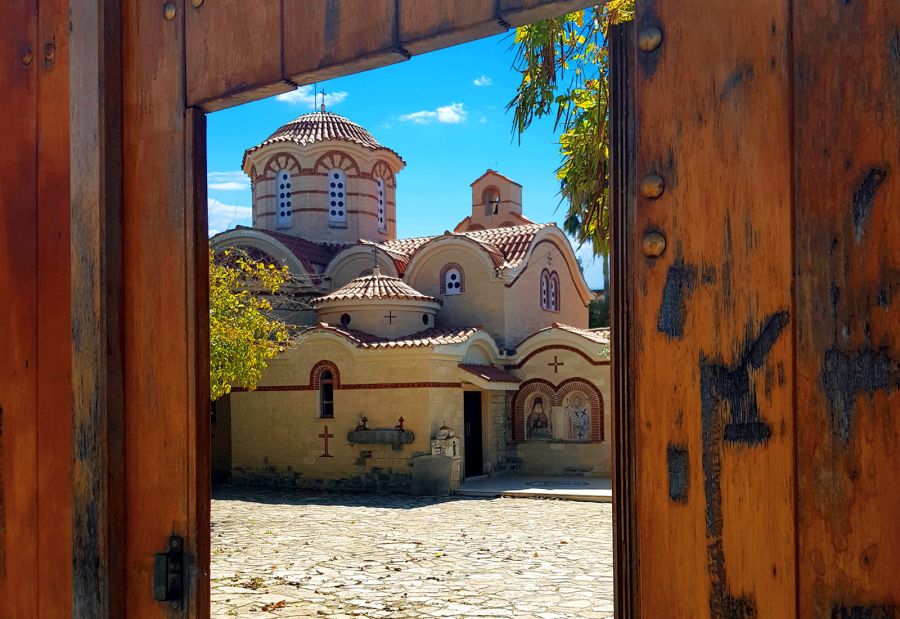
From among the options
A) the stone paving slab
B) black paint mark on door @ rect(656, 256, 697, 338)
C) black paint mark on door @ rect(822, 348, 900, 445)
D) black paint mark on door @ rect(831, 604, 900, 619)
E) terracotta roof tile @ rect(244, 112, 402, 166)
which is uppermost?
terracotta roof tile @ rect(244, 112, 402, 166)

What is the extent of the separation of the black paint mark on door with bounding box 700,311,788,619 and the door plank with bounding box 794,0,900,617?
0.20 feet

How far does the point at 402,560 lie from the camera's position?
30.8 feet

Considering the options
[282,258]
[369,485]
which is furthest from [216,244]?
[369,485]

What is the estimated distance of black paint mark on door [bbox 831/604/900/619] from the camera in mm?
1181

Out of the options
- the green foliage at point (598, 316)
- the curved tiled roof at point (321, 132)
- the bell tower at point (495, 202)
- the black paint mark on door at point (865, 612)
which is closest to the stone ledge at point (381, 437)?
the curved tiled roof at point (321, 132)

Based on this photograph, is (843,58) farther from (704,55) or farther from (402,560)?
(402,560)

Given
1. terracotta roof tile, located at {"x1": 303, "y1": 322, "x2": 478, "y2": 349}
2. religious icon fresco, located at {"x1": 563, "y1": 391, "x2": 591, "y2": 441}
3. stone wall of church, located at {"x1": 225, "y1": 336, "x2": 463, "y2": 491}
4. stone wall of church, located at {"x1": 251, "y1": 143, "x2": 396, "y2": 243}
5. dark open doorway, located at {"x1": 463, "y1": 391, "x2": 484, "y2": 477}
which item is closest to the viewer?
stone wall of church, located at {"x1": 225, "y1": 336, "x2": 463, "y2": 491}

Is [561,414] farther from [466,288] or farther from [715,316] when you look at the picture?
[715,316]

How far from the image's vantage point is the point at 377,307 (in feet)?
60.2

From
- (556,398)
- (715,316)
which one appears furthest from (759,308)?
(556,398)

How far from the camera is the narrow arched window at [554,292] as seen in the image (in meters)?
21.9

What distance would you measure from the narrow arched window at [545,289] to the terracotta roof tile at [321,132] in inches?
217

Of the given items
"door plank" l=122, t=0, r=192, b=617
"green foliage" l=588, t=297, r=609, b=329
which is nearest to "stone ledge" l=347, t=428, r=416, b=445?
"door plank" l=122, t=0, r=192, b=617

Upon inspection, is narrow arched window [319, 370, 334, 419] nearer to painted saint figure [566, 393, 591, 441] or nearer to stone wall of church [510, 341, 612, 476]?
stone wall of church [510, 341, 612, 476]
